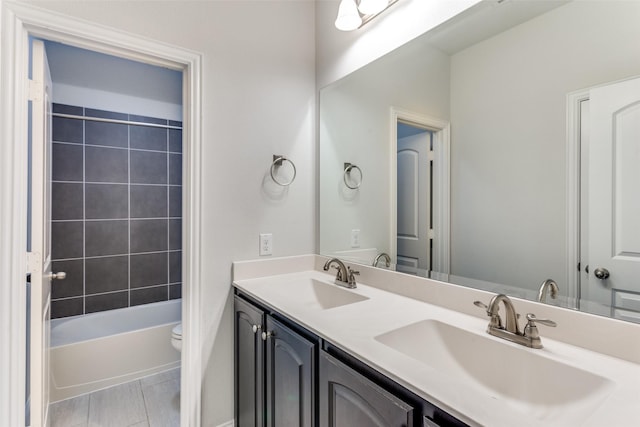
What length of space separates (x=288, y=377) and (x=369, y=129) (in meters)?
1.30

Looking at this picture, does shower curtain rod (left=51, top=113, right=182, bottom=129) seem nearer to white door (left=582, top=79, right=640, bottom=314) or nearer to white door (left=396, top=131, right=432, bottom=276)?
white door (left=396, top=131, right=432, bottom=276)

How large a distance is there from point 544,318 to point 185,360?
155 cm

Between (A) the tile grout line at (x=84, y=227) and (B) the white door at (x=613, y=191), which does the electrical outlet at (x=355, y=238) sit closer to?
(B) the white door at (x=613, y=191)

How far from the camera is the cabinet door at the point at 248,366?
132 cm

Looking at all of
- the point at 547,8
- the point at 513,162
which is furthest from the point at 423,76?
the point at 513,162

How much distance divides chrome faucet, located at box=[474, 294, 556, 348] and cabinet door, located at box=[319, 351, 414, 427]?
425 millimetres

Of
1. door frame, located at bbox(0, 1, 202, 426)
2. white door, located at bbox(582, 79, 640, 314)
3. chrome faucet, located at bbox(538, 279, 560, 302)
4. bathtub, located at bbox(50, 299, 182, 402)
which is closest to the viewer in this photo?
white door, located at bbox(582, 79, 640, 314)

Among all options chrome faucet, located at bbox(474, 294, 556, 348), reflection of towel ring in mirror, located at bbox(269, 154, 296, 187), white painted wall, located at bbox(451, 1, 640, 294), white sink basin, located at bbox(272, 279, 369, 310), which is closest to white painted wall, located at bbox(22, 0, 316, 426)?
reflection of towel ring in mirror, located at bbox(269, 154, 296, 187)

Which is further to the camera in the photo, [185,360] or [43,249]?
[185,360]

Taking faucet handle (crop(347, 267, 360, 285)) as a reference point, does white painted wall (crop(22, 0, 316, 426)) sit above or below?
above

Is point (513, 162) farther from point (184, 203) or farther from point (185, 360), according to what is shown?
point (185, 360)

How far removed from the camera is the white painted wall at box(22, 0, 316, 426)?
1.50m

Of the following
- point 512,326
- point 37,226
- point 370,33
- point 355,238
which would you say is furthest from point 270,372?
point 370,33

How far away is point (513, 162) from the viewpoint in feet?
3.48
